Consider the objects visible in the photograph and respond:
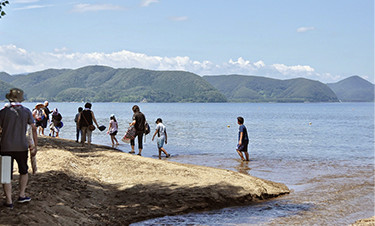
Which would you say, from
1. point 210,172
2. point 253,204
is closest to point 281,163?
point 210,172

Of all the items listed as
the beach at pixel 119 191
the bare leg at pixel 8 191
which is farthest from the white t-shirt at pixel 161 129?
the bare leg at pixel 8 191

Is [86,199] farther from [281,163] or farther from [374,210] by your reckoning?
[281,163]

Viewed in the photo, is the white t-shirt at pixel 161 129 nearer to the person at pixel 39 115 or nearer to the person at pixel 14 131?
the person at pixel 39 115

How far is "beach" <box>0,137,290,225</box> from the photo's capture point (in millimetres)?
7887

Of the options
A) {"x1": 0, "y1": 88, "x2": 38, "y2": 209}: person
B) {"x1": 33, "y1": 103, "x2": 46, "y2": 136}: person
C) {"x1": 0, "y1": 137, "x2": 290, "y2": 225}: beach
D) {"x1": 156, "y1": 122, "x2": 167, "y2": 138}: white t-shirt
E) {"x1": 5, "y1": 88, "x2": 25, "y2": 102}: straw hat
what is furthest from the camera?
{"x1": 33, "y1": 103, "x2": 46, "y2": 136}: person

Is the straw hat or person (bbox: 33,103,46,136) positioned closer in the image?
the straw hat

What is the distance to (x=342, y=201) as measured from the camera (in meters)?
11.2

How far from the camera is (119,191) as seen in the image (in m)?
10.4

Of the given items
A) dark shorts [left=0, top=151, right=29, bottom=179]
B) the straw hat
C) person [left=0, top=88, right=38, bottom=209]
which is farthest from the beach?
the straw hat

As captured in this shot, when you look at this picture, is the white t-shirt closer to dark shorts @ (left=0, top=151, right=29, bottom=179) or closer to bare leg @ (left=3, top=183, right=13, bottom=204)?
dark shorts @ (left=0, top=151, right=29, bottom=179)

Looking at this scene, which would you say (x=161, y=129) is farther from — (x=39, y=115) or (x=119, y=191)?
(x=119, y=191)

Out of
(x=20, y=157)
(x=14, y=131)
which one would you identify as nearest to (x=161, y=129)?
(x=20, y=157)

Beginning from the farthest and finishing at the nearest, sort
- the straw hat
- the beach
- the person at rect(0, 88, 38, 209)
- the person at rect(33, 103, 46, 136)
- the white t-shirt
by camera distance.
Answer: the person at rect(33, 103, 46, 136)
the white t-shirt
the beach
the straw hat
the person at rect(0, 88, 38, 209)

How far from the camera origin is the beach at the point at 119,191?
789 centimetres
